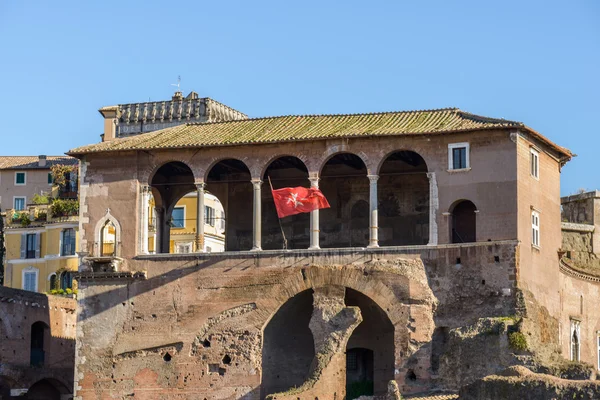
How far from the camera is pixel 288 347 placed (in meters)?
56.2

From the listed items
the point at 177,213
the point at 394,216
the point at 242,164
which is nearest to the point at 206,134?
the point at 242,164

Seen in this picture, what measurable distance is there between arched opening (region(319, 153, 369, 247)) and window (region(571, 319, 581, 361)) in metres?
8.16

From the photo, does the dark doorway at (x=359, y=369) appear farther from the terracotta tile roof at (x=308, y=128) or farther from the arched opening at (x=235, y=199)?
the terracotta tile roof at (x=308, y=128)

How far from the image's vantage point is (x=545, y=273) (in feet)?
180

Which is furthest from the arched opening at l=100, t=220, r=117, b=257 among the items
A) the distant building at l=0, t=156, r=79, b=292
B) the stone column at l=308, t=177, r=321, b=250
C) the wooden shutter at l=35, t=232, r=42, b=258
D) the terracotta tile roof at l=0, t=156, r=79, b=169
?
the terracotta tile roof at l=0, t=156, r=79, b=169

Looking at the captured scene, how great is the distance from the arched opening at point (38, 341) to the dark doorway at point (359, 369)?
1427cm

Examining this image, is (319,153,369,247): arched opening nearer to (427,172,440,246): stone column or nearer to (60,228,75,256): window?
(427,172,440,246): stone column

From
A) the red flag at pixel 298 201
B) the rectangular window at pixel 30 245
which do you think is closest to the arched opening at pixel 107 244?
the red flag at pixel 298 201

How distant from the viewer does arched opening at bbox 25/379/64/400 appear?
6544 centimetres

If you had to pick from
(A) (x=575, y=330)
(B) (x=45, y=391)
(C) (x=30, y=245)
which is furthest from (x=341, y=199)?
(C) (x=30, y=245)

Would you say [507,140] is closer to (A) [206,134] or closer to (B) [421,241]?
(B) [421,241]

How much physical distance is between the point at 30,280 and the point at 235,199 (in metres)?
26.5

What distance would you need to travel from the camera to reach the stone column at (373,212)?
54344 millimetres

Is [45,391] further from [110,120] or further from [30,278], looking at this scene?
[110,120]
